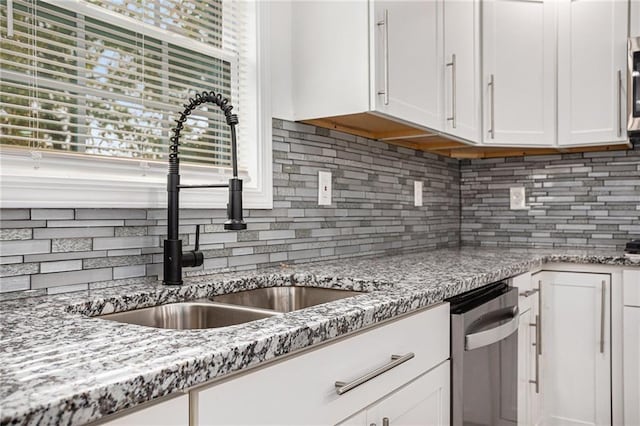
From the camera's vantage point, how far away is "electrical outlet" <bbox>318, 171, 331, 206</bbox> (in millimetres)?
2021

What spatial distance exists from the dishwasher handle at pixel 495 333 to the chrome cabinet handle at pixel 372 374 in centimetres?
32

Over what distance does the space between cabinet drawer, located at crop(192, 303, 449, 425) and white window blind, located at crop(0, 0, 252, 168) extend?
0.84m

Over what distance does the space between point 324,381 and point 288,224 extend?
0.98 metres

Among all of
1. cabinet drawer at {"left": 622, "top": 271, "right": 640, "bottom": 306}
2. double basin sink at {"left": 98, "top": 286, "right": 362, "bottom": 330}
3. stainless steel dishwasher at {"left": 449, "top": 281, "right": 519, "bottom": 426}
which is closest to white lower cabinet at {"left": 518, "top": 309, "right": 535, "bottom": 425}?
stainless steel dishwasher at {"left": 449, "top": 281, "right": 519, "bottom": 426}

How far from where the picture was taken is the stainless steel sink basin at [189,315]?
3.87 feet

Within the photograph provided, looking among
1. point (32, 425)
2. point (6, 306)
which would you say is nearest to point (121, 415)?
point (32, 425)

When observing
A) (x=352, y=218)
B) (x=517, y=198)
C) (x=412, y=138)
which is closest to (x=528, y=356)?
(x=352, y=218)

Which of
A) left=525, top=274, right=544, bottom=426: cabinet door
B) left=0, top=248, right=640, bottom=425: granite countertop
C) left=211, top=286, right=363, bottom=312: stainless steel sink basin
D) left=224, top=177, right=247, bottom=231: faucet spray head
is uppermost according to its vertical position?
left=224, top=177, right=247, bottom=231: faucet spray head

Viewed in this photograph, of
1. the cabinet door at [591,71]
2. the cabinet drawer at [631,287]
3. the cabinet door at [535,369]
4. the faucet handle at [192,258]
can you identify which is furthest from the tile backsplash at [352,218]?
the cabinet door at [535,369]

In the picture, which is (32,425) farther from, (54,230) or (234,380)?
(54,230)

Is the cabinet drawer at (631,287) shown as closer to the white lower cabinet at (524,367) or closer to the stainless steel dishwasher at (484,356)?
the white lower cabinet at (524,367)

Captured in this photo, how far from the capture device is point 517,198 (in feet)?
10.0

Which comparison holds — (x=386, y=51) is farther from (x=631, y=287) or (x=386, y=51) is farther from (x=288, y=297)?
(x=631, y=287)

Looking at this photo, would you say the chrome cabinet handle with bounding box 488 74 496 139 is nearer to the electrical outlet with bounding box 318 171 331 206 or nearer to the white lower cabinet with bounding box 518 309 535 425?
the white lower cabinet with bounding box 518 309 535 425
